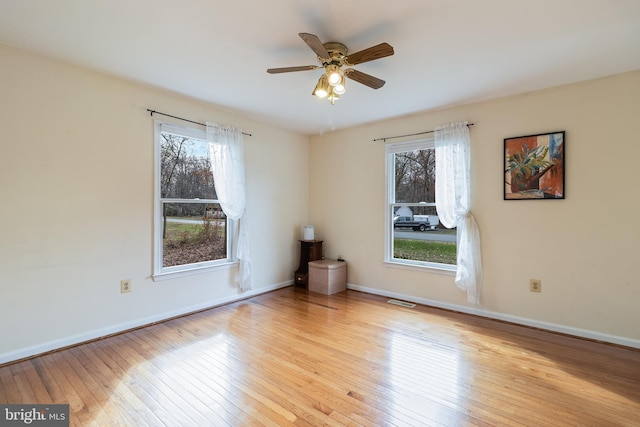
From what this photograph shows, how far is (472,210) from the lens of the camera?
137 inches

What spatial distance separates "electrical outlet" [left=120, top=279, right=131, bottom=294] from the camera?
2.93 m

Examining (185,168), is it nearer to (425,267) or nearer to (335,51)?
(335,51)

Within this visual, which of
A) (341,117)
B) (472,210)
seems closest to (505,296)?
(472,210)

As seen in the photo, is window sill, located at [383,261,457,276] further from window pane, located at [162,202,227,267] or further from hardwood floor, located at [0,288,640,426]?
window pane, located at [162,202,227,267]

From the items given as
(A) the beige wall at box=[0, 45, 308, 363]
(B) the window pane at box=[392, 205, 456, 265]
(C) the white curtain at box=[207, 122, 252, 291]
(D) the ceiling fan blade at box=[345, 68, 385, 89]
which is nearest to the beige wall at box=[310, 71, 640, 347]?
(B) the window pane at box=[392, 205, 456, 265]

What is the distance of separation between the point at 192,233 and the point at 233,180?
0.83 meters

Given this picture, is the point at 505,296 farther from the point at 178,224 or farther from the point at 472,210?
the point at 178,224

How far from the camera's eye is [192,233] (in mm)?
3600

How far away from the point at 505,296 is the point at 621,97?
7.19 feet

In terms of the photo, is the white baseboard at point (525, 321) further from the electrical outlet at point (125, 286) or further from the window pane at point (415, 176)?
the electrical outlet at point (125, 286)

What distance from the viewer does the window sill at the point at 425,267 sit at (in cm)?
367

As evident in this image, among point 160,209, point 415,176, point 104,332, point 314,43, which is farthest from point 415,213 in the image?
point 104,332

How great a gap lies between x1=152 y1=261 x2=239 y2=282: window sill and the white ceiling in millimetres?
2008

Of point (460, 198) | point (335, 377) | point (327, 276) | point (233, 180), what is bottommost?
point (335, 377)
